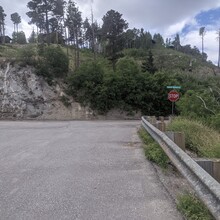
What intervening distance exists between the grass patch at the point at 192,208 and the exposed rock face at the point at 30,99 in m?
35.6

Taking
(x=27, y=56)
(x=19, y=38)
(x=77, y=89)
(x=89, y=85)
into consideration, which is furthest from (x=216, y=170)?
(x=19, y=38)

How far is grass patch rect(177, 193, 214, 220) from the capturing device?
4.11m

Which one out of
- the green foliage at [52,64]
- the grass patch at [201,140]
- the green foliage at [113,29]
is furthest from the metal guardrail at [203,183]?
the green foliage at [113,29]

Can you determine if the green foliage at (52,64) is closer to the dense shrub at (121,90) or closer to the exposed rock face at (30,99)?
the exposed rock face at (30,99)

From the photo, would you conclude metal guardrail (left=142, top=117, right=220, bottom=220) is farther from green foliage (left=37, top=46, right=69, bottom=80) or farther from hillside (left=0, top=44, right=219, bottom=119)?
green foliage (left=37, top=46, right=69, bottom=80)

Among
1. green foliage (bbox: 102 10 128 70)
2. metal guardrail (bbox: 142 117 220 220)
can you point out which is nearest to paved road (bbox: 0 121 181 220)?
metal guardrail (bbox: 142 117 220 220)

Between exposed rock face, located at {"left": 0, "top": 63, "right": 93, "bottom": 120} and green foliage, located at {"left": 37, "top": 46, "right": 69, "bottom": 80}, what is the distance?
1075mm

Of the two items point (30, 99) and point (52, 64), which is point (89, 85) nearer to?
point (52, 64)

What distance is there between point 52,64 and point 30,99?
601 cm

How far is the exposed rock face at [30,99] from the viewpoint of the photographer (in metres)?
40.3

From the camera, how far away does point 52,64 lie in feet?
145

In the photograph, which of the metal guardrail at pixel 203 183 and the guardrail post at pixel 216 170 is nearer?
the metal guardrail at pixel 203 183

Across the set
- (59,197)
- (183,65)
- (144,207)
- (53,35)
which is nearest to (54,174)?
(59,197)

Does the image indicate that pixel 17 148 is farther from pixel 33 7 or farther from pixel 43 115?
pixel 33 7
